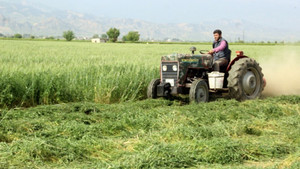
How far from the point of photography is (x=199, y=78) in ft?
30.5

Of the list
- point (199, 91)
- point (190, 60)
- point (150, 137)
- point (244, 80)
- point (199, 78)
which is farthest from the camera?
point (244, 80)

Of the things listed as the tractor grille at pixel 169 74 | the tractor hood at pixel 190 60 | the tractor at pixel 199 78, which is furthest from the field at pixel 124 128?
the tractor hood at pixel 190 60

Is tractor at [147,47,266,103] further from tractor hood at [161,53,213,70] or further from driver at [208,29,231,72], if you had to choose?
driver at [208,29,231,72]

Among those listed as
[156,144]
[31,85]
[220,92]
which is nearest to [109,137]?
[156,144]

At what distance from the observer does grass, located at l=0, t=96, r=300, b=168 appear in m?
4.68

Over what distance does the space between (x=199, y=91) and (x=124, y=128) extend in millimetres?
2952

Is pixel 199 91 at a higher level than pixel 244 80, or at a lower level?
lower

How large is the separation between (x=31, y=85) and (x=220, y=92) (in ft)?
14.9

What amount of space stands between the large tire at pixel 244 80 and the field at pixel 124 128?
0.39m

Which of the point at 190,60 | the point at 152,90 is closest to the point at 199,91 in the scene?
the point at 190,60

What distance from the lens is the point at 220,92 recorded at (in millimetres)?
9711

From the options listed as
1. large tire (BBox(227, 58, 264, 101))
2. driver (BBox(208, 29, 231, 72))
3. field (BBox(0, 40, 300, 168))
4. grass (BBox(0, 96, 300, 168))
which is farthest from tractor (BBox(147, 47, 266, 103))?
grass (BBox(0, 96, 300, 168))

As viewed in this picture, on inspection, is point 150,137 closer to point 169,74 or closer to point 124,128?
point 124,128

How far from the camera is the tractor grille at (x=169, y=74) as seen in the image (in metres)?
8.99
